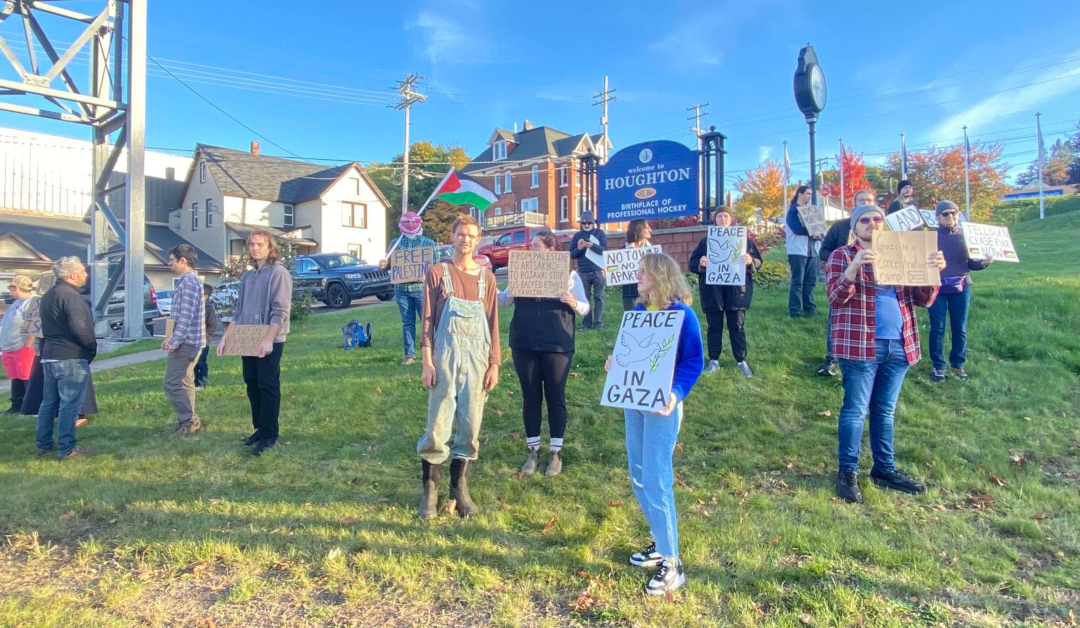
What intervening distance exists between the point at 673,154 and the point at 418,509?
308 inches

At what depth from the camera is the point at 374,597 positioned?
10.5 ft

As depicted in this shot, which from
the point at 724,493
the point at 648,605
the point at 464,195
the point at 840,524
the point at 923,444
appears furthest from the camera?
the point at 464,195

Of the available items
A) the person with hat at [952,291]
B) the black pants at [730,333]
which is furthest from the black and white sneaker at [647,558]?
the person with hat at [952,291]

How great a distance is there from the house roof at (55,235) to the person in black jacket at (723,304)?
3161 cm

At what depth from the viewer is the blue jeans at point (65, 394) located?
217 inches

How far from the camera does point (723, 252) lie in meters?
6.38

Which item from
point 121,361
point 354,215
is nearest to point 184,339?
point 121,361

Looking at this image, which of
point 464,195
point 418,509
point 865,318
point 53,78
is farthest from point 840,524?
point 53,78

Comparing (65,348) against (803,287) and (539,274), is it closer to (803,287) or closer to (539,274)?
(539,274)

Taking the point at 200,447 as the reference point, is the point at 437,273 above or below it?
above

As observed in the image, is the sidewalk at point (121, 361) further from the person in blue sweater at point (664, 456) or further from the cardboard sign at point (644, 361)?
the person in blue sweater at point (664, 456)

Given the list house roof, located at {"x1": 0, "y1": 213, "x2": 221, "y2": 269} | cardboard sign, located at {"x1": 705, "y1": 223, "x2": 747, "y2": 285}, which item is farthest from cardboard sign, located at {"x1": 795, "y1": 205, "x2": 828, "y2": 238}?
house roof, located at {"x1": 0, "y1": 213, "x2": 221, "y2": 269}

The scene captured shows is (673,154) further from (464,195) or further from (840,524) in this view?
(840,524)

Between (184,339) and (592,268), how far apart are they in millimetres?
4971
